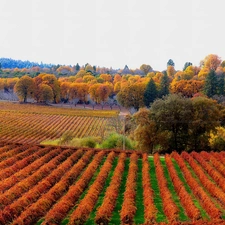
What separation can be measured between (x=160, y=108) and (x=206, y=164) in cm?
1388

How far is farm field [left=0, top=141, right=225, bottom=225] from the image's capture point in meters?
Result: 13.3

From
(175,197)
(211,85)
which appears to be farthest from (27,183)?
(211,85)

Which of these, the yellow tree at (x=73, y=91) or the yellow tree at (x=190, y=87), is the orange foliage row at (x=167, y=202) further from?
the yellow tree at (x=73, y=91)

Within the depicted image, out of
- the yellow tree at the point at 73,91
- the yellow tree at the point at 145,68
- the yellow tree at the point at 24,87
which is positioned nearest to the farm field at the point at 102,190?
the yellow tree at the point at 24,87

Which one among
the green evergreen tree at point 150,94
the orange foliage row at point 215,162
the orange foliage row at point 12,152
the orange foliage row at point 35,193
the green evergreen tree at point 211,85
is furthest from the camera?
the green evergreen tree at point 150,94

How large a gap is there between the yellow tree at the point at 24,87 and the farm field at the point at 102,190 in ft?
222

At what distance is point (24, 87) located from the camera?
91750 mm

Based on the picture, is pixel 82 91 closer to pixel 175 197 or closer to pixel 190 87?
pixel 190 87

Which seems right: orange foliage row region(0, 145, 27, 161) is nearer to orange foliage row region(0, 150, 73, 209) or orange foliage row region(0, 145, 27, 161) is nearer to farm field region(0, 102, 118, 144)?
orange foliage row region(0, 150, 73, 209)

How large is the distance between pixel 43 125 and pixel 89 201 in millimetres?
47286

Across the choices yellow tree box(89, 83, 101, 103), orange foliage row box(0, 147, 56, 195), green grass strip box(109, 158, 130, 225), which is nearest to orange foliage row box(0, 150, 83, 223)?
orange foliage row box(0, 147, 56, 195)

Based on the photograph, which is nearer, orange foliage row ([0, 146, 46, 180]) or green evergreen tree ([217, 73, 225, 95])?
orange foliage row ([0, 146, 46, 180])

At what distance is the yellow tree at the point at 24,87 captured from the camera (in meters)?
91.3

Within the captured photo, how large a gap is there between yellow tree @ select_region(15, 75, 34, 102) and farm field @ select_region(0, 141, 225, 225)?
67597 millimetres
